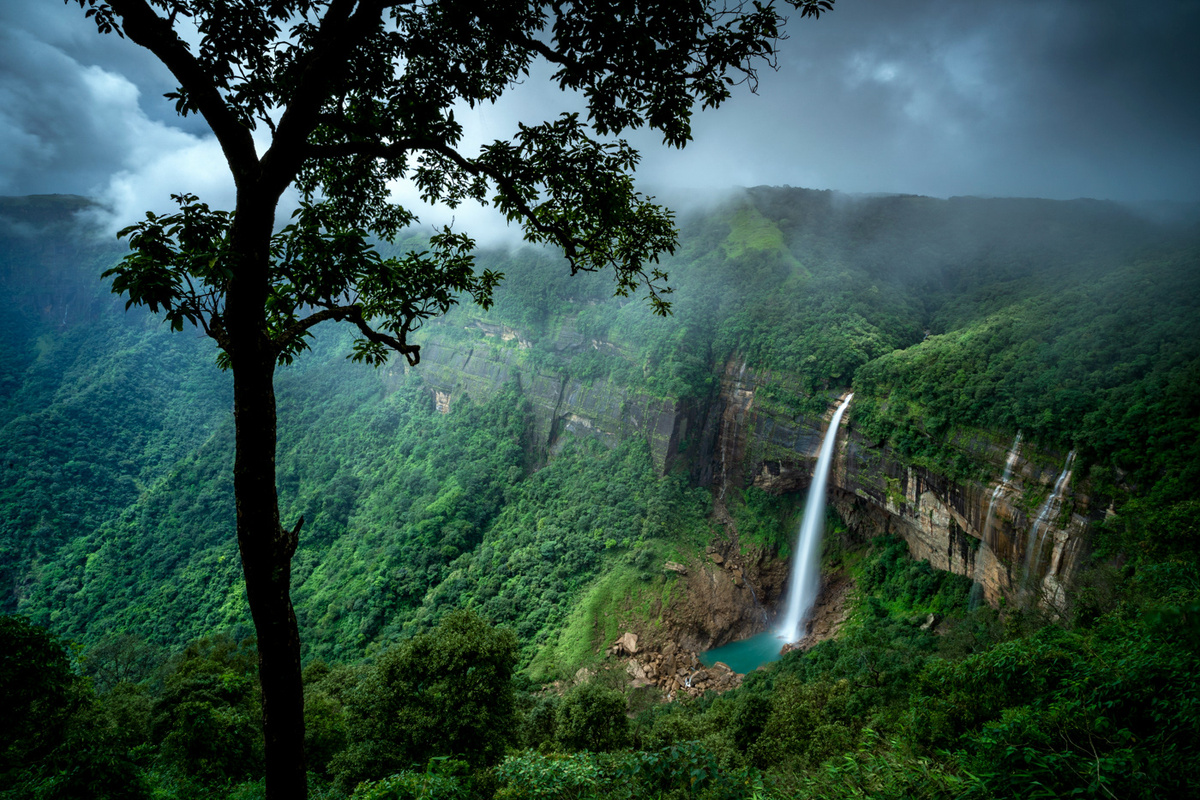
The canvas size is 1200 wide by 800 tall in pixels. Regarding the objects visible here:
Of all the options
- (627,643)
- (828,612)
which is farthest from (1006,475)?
(627,643)

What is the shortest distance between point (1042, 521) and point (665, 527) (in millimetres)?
18590

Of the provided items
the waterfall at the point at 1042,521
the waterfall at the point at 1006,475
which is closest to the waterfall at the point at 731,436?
the waterfall at the point at 1006,475

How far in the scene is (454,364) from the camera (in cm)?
5006

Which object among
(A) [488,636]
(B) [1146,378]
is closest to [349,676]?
(A) [488,636]

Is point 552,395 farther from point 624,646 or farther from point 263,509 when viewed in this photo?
point 263,509

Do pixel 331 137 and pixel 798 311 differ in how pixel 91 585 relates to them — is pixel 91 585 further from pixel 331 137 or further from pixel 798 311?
pixel 798 311

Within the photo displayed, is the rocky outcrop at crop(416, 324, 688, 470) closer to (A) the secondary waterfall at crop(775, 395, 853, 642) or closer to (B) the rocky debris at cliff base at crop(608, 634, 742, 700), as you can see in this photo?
(A) the secondary waterfall at crop(775, 395, 853, 642)

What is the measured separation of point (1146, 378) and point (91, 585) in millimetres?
59614

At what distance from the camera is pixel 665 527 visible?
3081 cm

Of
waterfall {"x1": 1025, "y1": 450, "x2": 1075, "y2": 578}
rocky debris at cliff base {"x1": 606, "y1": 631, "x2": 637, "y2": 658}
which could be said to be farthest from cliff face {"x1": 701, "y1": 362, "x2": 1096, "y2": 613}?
rocky debris at cliff base {"x1": 606, "y1": 631, "x2": 637, "y2": 658}

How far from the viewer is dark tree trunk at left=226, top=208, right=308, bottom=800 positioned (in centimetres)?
243

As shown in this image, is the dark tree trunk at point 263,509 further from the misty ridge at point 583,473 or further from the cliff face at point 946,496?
the cliff face at point 946,496

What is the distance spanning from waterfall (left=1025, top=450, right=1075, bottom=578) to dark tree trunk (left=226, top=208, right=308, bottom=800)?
73.9ft

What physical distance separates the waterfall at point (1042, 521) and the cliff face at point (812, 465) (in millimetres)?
48
